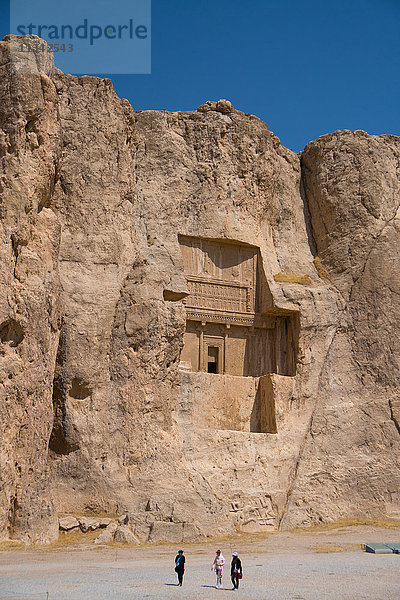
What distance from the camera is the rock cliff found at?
20.7m

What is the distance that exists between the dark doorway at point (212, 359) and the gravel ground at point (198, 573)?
282 inches

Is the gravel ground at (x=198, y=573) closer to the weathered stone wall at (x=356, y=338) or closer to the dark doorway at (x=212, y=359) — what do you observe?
the weathered stone wall at (x=356, y=338)

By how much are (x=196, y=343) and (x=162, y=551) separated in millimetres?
8923

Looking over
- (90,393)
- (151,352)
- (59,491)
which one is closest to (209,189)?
(151,352)

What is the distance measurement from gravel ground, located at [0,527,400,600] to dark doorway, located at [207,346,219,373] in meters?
7.17

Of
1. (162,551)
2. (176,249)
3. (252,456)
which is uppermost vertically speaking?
(176,249)

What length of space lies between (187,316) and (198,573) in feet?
38.7

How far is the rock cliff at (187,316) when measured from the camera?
20.7m

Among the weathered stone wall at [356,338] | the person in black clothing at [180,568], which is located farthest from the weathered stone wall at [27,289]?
the weathered stone wall at [356,338]

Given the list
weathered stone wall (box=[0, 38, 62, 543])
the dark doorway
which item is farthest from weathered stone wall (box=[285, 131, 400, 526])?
weathered stone wall (box=[0, 38, 62, 543])

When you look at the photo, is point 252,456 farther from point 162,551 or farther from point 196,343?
point 162,551

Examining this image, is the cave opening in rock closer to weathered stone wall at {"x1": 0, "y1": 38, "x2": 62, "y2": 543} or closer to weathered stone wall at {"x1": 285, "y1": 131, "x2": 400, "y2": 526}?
weathered stone wall at {"x1": 285, "y1": 131, "x2": 400, "y2": 526}

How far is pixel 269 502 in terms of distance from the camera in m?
24.2

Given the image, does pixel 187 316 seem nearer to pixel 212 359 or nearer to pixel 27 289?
pixel 212 359
